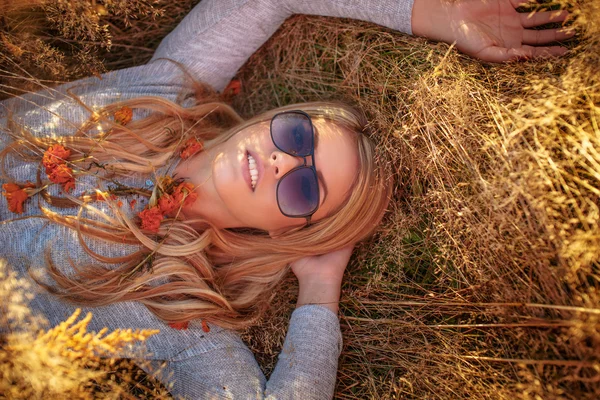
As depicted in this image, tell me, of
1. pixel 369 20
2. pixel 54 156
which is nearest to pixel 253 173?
pixel 54 156

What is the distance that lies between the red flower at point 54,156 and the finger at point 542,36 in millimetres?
2891

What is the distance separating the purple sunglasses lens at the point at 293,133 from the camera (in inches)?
102

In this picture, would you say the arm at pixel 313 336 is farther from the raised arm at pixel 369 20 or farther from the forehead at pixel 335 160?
the raised arm at pixel 369 20

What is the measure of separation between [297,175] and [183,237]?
0.86 metres

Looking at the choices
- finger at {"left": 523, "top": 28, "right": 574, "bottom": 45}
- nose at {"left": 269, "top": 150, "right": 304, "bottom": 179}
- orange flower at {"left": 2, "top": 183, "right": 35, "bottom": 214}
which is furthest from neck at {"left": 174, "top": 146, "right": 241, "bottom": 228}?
finger at {"left": 523, "top": 28, "right": 574, "bottom": 45}

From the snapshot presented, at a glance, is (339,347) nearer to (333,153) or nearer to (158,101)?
(333,153)

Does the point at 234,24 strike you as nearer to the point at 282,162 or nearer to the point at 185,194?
the point at 282,162

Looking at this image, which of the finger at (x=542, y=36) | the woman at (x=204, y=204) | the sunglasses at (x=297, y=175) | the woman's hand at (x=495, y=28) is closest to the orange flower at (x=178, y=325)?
the woman at (x=204, y=204)

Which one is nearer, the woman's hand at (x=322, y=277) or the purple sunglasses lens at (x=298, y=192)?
the purple sunglasses lens at (x=298, y=192)

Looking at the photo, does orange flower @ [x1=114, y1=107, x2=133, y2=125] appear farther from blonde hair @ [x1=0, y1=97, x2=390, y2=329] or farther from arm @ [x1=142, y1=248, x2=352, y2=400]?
arm @ [x1=142, y1=248, x2=352, y2=400]

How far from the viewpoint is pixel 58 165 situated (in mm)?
2508

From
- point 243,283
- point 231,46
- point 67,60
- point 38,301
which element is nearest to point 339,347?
point 243,283

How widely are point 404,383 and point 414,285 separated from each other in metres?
0.61

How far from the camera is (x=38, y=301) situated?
8.20ft
